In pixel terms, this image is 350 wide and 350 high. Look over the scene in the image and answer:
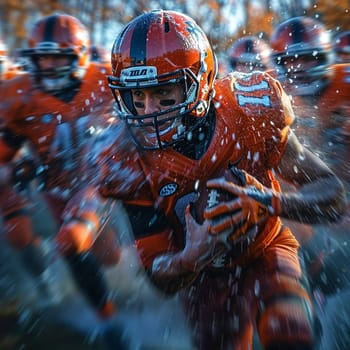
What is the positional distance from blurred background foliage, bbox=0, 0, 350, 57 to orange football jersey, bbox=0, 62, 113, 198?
22.2 feet

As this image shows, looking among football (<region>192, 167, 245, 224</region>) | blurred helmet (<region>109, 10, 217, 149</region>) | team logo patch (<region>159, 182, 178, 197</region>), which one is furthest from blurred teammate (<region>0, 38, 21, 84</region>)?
football (<region>192, 167, 245, 224</region>)

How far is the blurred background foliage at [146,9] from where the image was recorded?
37.9ft

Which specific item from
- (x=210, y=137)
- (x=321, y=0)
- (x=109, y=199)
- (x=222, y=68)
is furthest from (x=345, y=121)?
(x=321, y=0)

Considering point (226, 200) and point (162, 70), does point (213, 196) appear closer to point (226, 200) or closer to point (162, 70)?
point (226, 200)

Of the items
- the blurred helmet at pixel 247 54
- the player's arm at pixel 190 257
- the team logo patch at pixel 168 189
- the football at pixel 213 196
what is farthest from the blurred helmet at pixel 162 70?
the blurred helmet at pixel 247 54

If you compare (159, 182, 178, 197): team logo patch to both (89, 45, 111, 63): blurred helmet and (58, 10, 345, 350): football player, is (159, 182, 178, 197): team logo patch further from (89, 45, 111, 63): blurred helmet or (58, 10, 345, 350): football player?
(89, 45, 111, 63): blurred helmet

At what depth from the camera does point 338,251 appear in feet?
14.2

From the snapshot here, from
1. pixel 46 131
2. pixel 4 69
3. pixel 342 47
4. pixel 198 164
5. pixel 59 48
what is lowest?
pixel 46 131

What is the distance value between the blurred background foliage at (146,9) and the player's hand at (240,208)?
9.27m

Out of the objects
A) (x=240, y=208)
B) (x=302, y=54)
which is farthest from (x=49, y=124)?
(x=240, y=208)

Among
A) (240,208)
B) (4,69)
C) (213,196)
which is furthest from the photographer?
(4,69)

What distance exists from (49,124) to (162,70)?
2.44 m

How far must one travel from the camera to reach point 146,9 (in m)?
11.7

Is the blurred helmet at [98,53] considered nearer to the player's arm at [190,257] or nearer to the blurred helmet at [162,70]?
the blurred helmet at [162,70]
